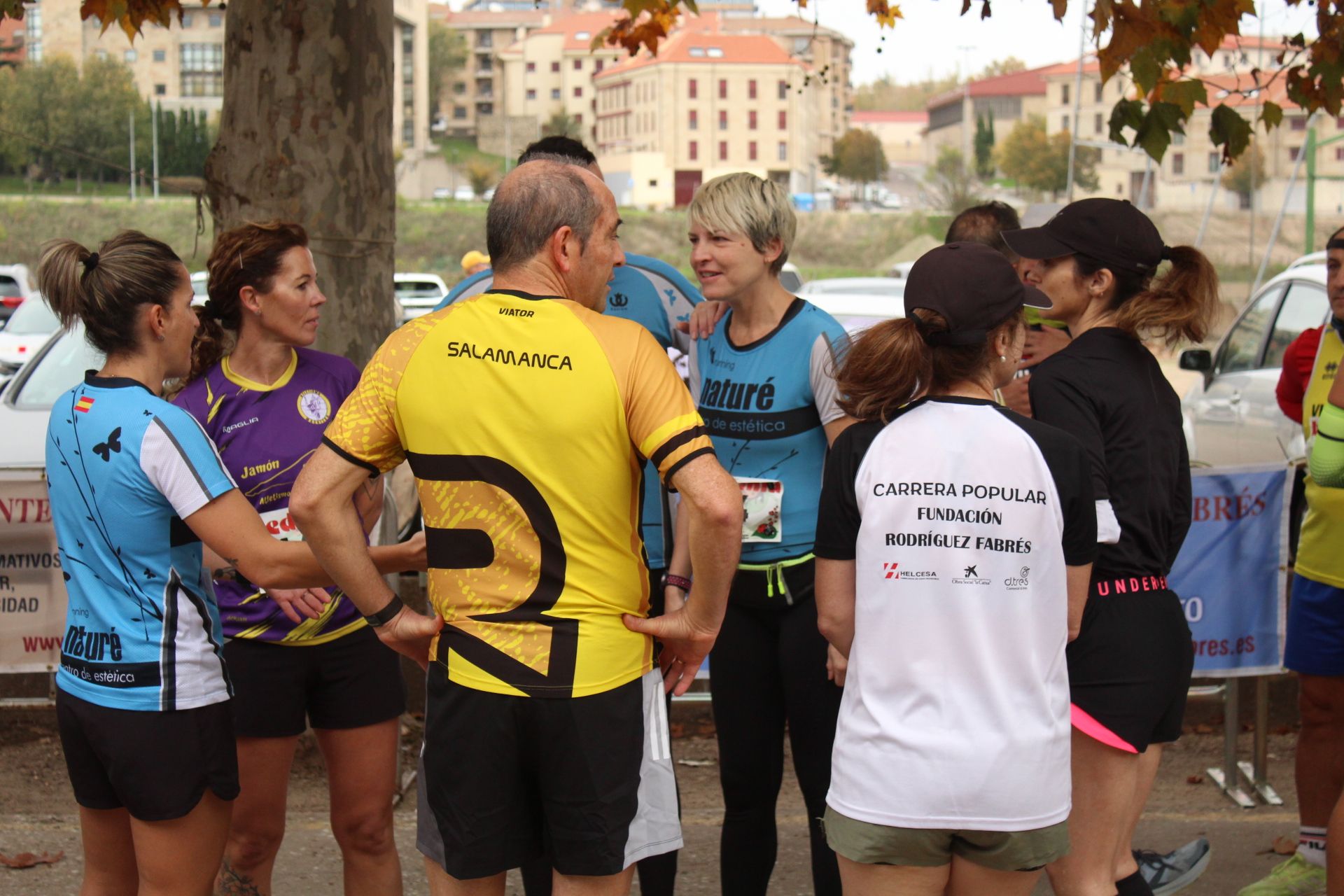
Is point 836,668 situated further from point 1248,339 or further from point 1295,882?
point 1248,339

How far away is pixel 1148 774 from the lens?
10.7 ft

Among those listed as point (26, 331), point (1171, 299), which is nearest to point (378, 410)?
point (1171, 299)

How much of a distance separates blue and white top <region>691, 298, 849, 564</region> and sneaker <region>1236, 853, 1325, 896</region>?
1.88 meters

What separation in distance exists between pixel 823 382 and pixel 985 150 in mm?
126085

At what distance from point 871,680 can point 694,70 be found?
12443 centimetres

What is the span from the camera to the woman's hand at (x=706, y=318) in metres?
4.00

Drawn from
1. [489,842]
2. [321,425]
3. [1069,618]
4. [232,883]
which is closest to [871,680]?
[1069,618]

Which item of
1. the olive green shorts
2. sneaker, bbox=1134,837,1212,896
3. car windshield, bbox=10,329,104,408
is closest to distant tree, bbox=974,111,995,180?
car windshield, bbox=10,329,104,408

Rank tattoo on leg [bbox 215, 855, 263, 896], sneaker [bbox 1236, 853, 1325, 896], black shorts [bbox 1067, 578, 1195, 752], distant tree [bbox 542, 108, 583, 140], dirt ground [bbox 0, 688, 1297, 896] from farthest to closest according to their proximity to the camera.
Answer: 1. distant tree [bbox 542, 108, 583, 140]
2. dirt ground [bbox 0, 688, 1297, 896]
3. sneaker [bbox 1236, 853, 1325, 896]
4. tattoo on leg [bbox 215, 855, 263, 896]
5. black shorts [bbox 1067, 578, 1195, 752]

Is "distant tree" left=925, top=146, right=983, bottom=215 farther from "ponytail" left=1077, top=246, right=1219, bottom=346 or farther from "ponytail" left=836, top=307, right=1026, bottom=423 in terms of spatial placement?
"ponytail" left=836, top=307, right=1026, bottom=423

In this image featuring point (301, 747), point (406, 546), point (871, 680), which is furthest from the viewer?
point (301, 747)

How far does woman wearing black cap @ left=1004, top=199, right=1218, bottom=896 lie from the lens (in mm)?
3086

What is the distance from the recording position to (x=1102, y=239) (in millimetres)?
3252

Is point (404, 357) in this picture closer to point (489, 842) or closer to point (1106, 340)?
point (489, 842)
